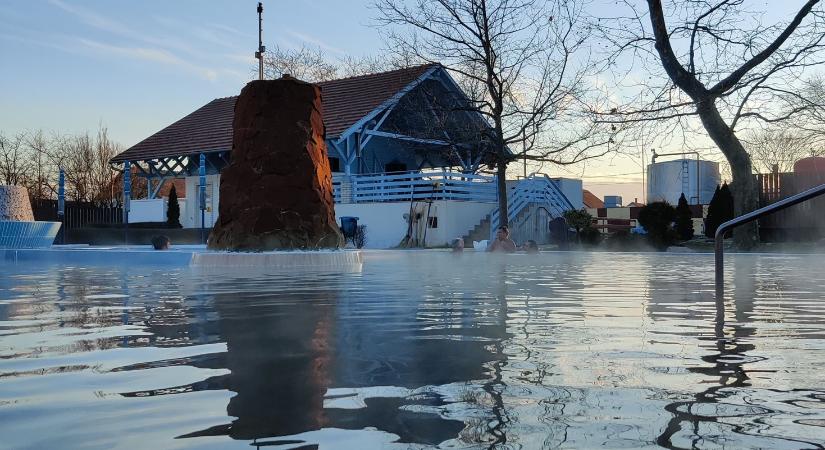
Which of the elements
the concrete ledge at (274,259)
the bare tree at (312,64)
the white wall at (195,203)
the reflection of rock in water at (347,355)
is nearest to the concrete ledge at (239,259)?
the concrete ledge at (274,259)

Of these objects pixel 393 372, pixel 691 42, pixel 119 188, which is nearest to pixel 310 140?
pixel 691 42

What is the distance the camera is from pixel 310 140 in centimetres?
1460

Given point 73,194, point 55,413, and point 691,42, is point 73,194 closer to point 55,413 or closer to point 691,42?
point 691,42

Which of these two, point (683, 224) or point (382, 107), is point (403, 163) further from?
point (683, 224)

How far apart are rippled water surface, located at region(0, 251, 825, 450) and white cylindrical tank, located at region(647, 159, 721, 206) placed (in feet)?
110

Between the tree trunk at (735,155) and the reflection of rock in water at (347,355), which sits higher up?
the tree trunk at (735,155)

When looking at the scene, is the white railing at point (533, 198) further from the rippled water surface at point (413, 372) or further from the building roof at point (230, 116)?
the rippled water surface at point (413, 372)

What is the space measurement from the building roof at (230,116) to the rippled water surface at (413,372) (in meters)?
22.5

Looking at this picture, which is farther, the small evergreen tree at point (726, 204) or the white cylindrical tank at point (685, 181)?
the white cylindrical tank at point (685, 181)

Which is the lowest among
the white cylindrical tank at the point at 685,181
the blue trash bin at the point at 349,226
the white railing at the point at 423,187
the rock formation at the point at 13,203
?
the blue trash bin at the point at 349,226

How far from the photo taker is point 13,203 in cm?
1958

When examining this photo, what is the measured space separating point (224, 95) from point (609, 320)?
3632 cm

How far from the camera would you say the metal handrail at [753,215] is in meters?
6.01

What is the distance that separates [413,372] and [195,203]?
33.3 m
